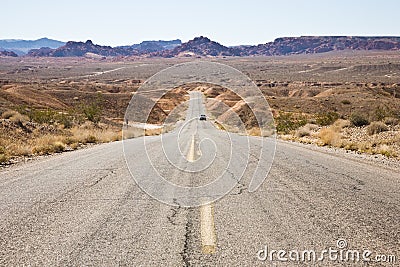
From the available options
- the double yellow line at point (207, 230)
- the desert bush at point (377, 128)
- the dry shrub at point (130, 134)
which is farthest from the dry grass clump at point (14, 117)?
the double yellow line at point (207, 230)

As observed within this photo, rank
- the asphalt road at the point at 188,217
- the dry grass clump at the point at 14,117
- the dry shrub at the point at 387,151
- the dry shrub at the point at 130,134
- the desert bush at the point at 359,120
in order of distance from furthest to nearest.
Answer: the dry shrub at the point at 130,134, the dry grass clump at the point at 14,117, the desert bush at the point at 359,120, the dry shrub at the point at 387,151, the asphalt road at the point at 188,217

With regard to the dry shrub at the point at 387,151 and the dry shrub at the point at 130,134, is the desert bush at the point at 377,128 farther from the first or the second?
the dry shrub at the point at 130,134

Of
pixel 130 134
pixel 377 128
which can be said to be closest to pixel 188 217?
pixel 377 128

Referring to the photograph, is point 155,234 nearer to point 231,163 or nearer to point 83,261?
point 83,261

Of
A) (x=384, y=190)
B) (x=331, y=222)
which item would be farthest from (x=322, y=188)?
(x=331, y=222)

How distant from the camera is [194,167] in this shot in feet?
31.0

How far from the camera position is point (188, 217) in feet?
17.0

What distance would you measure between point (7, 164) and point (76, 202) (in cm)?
620

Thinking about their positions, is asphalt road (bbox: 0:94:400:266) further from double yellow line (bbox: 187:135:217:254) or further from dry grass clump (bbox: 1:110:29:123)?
dry grass clump (bbox: 1:110:29:123)

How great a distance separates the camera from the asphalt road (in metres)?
3.98

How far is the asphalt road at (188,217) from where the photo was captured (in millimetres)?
3977

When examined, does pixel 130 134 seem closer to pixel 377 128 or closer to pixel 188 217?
pixel 377 128

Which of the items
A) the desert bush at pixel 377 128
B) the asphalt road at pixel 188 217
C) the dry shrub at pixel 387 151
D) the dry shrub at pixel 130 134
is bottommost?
the dry shrub at pixel 130 134

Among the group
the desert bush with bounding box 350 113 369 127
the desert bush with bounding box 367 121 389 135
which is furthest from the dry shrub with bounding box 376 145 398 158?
the desert bush with bounding box 350 113 369 127
